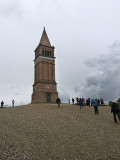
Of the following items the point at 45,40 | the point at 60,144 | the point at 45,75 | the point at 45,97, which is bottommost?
the point at 60,144

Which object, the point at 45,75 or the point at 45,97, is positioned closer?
the point at 45,97

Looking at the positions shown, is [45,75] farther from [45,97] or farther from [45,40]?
[45,40]

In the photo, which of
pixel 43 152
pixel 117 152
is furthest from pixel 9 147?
pixel 117 152

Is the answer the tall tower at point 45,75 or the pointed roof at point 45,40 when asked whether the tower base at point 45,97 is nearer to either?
the tall tower at point 45,75

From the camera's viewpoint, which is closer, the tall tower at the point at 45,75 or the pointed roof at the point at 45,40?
the tall tower at the point at 45,75

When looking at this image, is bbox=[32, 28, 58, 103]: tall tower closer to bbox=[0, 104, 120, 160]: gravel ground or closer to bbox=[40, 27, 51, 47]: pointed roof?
bbox=[40, 27, 51, 47]: pointed roof

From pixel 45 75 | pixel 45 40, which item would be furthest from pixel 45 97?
pixel 45 40

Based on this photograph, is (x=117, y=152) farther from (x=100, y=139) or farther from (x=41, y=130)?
(x=41, y=130)

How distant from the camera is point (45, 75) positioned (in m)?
43.1

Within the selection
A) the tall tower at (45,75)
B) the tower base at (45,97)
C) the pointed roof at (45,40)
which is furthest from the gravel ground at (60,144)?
the pointed roof at (45,40)

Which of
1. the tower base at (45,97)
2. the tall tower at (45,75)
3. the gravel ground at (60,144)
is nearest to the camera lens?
the gravel ground at (60,144)

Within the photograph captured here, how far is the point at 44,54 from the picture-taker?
149ft

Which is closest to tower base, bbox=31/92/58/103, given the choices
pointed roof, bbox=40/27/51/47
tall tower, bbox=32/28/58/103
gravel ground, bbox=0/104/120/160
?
tall tower, bbox=32/28/58/103

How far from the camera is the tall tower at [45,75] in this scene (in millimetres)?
40375
